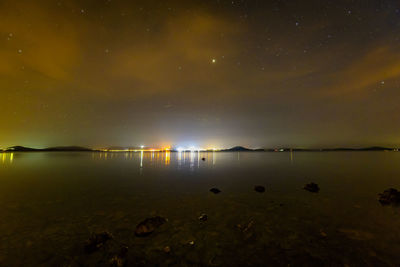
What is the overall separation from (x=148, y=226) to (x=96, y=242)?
8.52 feet

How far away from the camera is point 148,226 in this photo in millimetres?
10336

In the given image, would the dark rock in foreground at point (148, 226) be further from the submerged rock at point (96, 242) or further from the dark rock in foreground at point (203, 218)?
the dark rock in foreground at point (203, 218)

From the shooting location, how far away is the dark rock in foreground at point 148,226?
9839mm

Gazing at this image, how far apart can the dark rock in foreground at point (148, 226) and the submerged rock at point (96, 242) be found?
1388 millimetres

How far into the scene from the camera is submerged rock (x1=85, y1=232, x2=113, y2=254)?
8.36 metres

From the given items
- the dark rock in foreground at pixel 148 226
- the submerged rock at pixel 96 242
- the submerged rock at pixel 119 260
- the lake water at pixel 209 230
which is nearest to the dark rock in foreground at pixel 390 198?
the lake water at pixel 209 230

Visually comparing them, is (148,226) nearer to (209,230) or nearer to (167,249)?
(167,249)

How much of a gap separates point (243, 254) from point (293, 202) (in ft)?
33.0

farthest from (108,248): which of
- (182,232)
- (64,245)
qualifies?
(182,232)

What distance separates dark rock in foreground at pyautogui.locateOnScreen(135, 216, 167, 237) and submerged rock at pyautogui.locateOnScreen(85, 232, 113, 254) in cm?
139

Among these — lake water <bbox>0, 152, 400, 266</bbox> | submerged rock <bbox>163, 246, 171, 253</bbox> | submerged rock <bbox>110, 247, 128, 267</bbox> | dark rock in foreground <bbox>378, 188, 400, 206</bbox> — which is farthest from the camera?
dark rock in foreground <bbox>378, 188, 400, 206</bbox>

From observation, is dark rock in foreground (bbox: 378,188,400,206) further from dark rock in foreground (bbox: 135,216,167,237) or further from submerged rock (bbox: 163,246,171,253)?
dark rock in foreground (bbox: 135,216,167,237)

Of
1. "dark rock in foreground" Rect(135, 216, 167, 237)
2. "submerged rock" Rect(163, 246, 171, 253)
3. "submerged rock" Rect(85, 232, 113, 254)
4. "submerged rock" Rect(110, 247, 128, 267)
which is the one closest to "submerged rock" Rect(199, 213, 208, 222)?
"dark rock in foreground" Rect(135, 216, 167, 237)

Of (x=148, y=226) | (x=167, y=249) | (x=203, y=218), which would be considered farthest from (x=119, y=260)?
(x=203, y=218)
